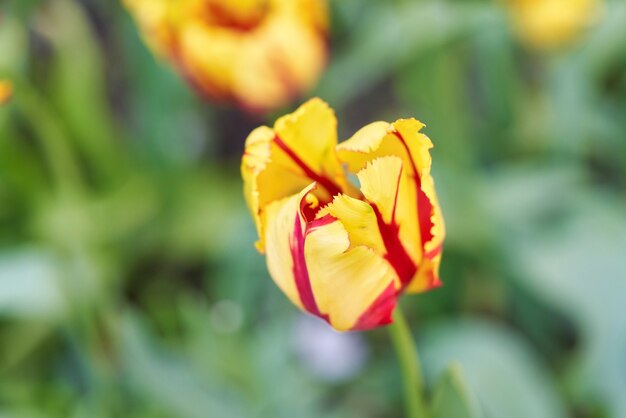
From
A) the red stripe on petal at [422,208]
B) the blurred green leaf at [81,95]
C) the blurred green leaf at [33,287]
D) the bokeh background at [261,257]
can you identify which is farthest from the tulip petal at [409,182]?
the blurred green leaf at [81,95]

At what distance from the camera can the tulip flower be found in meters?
0.47

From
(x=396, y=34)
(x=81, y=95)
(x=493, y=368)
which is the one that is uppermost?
(x=81, y=95)

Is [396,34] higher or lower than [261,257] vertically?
higher

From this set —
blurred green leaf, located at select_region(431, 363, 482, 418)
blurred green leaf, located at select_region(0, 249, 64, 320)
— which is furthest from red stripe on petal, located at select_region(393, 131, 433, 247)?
blurred green leaf, located at select_region(0, 249, 64, 320)

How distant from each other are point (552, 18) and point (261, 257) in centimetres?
51

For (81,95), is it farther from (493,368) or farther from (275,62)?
(493,368)

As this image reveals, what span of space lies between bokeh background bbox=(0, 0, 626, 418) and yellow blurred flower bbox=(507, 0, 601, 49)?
20mm

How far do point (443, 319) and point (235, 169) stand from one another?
500mm

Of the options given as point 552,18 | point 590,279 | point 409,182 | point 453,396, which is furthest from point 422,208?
point 552,18

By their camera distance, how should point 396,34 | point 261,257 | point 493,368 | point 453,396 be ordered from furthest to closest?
point 396,34 < point 261,257 < point 493,368 < point 453,396

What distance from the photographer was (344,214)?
466 mm

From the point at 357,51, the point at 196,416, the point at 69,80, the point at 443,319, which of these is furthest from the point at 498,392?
the point at 69,80

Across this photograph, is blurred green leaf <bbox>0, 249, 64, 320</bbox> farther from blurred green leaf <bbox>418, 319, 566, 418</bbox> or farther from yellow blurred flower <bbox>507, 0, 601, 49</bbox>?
yellow blurred flower <bbox>507, 0, 601, 49</bbox>

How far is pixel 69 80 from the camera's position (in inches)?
54.0
